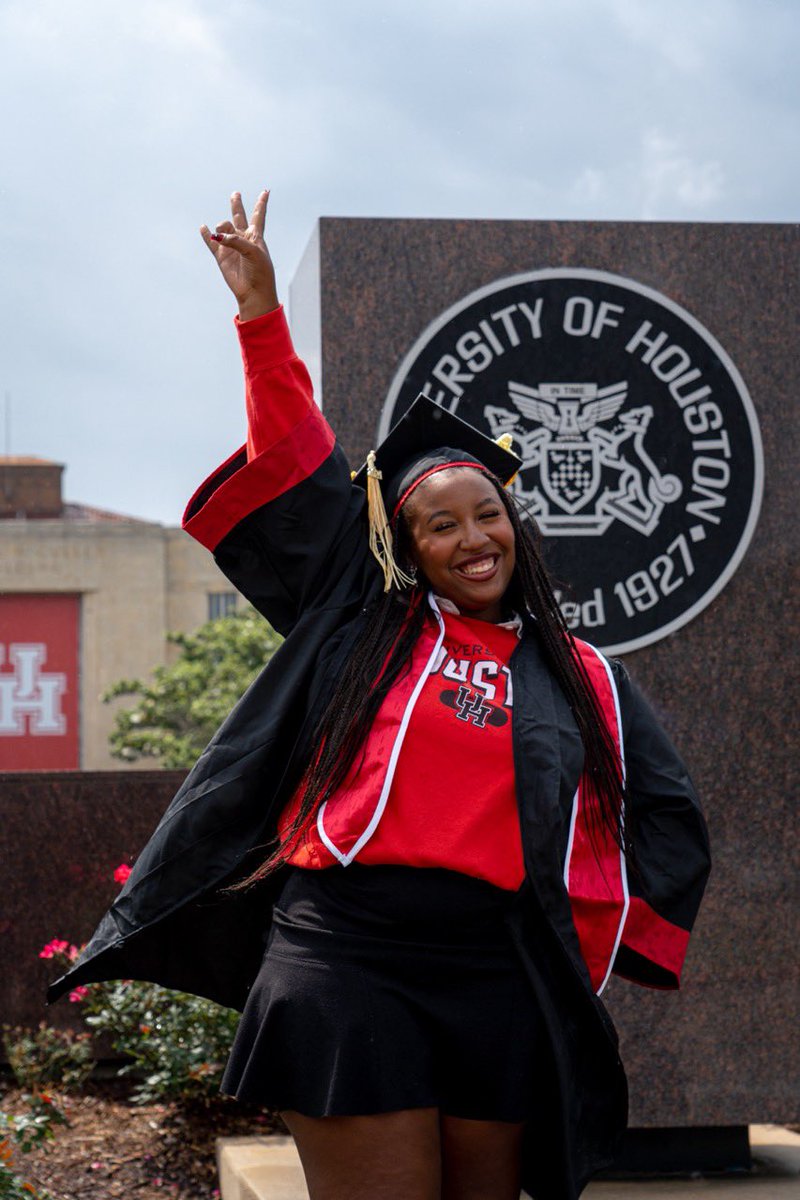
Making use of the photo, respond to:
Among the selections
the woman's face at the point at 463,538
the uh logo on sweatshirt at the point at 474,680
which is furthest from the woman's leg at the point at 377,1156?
the woman's face at the point at 463,538

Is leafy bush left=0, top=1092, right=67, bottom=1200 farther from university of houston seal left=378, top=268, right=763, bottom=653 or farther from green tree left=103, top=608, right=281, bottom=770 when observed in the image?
green tree left=103, top=608, right=281, bottom=770

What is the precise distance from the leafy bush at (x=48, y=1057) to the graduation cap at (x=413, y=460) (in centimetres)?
309

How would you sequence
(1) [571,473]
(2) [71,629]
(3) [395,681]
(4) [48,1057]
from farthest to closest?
(2) [71,629], (4) [48,1057], (1) [571,473], (3) [395,681]

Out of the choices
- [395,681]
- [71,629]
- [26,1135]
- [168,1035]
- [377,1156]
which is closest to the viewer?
[377,1156]

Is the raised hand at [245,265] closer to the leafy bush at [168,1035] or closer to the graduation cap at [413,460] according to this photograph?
the graduation cap at [413,460]

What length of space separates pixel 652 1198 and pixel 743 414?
2.23m

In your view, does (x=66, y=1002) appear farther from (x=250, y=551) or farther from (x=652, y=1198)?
(x=250, y=551)

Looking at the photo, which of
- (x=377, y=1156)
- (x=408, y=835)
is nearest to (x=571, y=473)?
(x=408, y=835)

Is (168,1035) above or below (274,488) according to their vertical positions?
below

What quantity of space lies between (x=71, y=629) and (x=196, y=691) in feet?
32.5

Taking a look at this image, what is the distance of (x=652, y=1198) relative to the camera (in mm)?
4066

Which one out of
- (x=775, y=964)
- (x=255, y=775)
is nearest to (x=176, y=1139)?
(x=775, y=964)

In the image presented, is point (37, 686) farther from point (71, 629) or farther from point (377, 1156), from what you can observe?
point (377, 1156)

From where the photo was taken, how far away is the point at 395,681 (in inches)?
95.7
